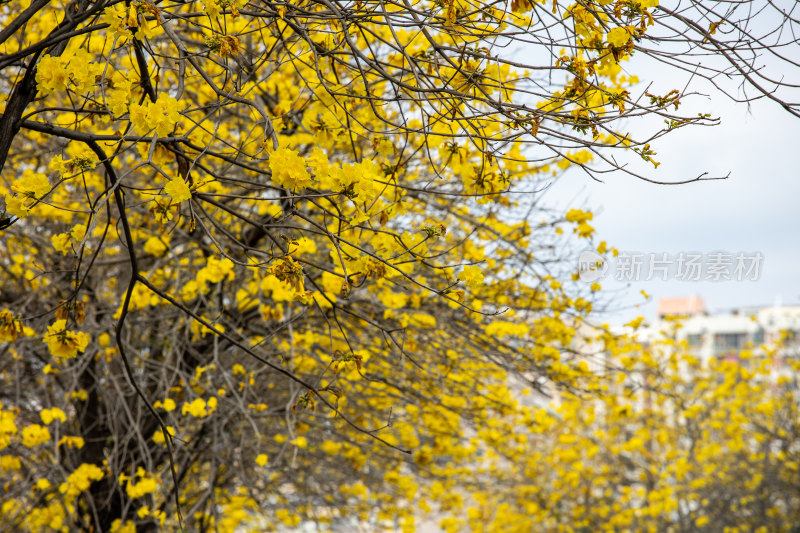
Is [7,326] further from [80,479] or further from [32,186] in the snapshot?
[80,479]

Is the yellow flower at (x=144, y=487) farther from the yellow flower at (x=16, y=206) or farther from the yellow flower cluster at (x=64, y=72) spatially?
the yellow flower cluster at (x=64, y=72)

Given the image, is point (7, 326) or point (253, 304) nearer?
point (7, 326)

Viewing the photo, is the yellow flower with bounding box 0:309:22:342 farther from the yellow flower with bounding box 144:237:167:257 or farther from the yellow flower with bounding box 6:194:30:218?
the yellow flower with bounding box 144:237:167:257

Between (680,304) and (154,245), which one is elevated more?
(680,304)

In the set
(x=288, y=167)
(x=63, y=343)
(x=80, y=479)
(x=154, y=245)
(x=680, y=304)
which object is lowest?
(x=80, y=479)

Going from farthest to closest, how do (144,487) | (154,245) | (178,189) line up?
(154,245) < (144,487) < (178,189)

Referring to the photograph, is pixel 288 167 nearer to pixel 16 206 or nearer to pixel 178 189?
pixel 178 189

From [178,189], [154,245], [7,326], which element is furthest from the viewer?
[154,245]

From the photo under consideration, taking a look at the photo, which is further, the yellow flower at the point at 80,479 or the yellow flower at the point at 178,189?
the yellow flower at the point at 80,479

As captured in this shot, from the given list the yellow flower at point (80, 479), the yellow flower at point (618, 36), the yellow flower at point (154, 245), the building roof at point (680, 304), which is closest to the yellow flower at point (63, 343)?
the yellow flower at point (154, 245)

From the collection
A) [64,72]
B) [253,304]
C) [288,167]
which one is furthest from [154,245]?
[288,167]

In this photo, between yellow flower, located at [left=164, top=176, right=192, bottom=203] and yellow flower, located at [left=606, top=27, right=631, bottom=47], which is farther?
yellow flower, located at [left=606, top=27, right=631, bottom=47]

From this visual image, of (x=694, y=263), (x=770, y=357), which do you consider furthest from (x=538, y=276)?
(x=770, y=357)

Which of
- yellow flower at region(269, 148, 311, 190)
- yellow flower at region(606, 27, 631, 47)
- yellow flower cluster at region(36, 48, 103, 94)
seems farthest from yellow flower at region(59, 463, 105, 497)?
yellow flower at region(606, 27, 631, 47)
